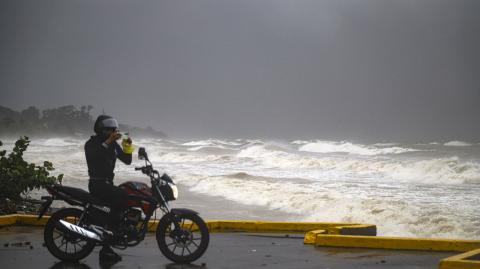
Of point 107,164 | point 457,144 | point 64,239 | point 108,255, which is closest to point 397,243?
point 108,255

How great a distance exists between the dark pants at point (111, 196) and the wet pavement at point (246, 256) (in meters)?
0.48

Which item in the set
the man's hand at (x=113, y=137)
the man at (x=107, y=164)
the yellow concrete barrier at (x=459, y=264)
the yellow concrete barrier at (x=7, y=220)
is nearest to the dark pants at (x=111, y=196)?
the man at (x=107, y=164)

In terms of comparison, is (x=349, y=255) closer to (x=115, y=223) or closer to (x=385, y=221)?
(x=115, y=223)

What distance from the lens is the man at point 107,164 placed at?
639cm

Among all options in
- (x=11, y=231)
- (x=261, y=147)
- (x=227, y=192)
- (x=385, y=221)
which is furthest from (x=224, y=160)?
(x=11, y=231)

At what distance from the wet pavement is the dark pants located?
1.58ft

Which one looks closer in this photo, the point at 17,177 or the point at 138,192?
the point at 138,192

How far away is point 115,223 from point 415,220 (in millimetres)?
12516

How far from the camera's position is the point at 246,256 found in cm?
714

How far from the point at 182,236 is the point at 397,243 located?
2.88 metres

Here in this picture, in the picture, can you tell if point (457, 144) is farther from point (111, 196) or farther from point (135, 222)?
point (111, 196)

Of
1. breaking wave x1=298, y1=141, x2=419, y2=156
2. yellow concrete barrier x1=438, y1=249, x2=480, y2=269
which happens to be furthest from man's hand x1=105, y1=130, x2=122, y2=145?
breaking wave x1=298, y1=141, x2=419, y2=156

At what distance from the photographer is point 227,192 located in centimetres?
2534

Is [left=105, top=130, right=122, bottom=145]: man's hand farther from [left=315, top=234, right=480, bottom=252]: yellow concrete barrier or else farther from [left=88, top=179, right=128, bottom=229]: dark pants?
[left=315, top=234, right=480, bottom=252]: yellow concrete barrier
